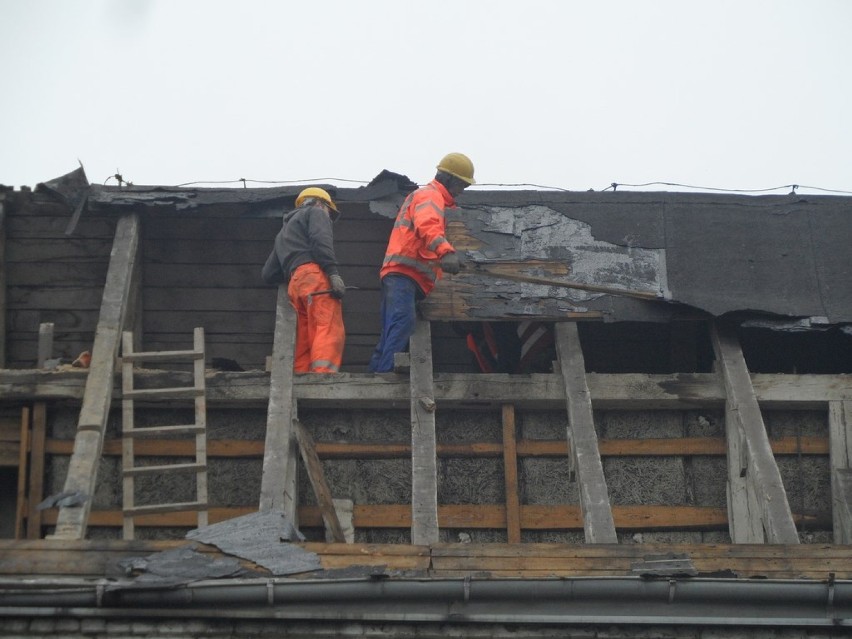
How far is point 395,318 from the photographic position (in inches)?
342

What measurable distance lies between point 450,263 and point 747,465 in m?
2.33

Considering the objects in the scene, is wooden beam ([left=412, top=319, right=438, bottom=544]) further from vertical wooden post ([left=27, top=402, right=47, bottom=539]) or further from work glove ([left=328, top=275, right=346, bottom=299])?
vertical wooden post ([left=27, top=402, right=47, bottom=539])

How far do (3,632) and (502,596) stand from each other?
241cm

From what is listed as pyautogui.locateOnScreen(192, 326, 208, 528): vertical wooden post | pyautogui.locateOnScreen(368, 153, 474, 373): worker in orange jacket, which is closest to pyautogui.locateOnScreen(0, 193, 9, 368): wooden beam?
pyautogui.locateOnScreen(192, 326, 208, 528): vertical wooden post

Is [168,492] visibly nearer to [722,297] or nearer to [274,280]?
[274,280]

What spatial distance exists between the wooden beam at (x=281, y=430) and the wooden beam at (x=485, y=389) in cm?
15

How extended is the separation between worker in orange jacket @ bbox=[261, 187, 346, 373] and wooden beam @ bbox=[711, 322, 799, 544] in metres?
2.63

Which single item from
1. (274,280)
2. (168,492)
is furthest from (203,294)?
(168,492)

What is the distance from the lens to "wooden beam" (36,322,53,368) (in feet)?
29.5

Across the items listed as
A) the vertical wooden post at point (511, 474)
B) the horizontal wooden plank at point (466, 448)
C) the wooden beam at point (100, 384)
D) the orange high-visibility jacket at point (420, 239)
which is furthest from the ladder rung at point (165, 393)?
the vertical wooden post at point (511, 474)

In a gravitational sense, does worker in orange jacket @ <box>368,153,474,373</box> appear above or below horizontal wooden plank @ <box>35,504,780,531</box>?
above

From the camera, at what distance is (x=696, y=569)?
6375mm

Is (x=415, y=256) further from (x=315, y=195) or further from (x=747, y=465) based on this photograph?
(x=747, y=465)

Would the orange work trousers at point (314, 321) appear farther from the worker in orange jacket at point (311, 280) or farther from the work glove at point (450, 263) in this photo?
the work glove at point (450, 263)
